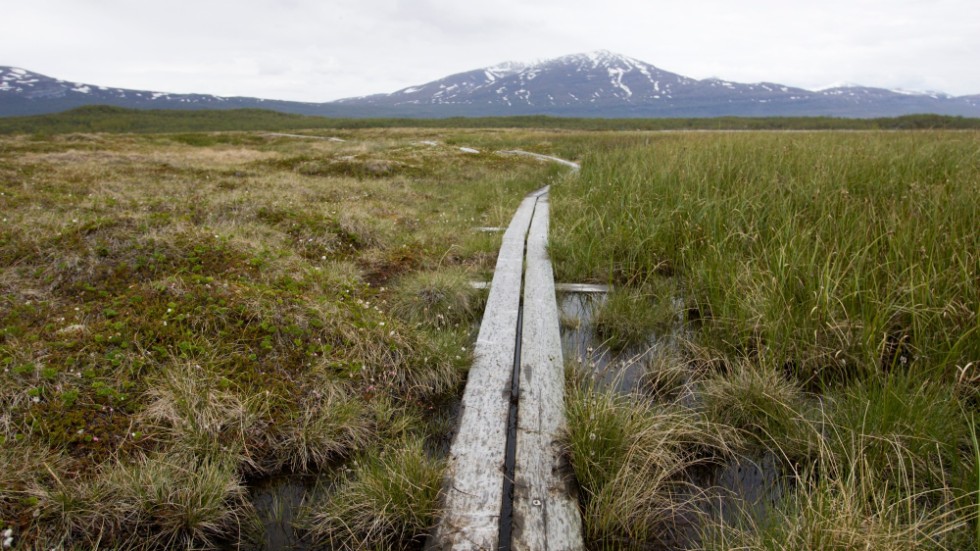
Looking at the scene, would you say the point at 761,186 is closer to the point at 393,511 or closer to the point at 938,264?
the point at 938,264

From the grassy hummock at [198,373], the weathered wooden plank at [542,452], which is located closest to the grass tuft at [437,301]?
the grassy hummock at [198,373]

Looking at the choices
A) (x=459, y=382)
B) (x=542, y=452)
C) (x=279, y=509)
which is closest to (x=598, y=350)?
(x=459, y=382)

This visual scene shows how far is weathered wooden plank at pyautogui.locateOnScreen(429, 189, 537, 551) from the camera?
218 cm

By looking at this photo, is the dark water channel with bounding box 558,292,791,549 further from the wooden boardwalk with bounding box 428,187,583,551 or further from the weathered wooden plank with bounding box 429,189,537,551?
the weathered wooden plank with bounding box 429,189,537,551

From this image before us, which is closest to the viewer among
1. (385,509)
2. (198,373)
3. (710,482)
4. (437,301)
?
(385,509)

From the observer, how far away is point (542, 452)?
2.68 metres

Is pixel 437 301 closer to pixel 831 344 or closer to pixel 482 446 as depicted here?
pixel 482 446

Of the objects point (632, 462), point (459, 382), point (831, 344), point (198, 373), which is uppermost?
point (831, 344)

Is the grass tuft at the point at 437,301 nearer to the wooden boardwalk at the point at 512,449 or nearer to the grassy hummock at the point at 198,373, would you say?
the grassy hummock at the point at 198,373

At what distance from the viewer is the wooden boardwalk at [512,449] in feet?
7.14

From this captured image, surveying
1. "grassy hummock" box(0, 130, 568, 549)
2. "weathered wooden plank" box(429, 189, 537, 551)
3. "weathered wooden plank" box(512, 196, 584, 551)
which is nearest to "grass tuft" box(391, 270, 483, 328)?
"grassy hummock" box(0, 130, 568, 549)

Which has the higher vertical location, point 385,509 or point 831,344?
point 831,344

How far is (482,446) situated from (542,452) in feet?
1.16

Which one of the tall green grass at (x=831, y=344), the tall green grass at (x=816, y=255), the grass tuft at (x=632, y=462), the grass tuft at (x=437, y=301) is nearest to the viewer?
the tall green grass at (x=831, y=344)
